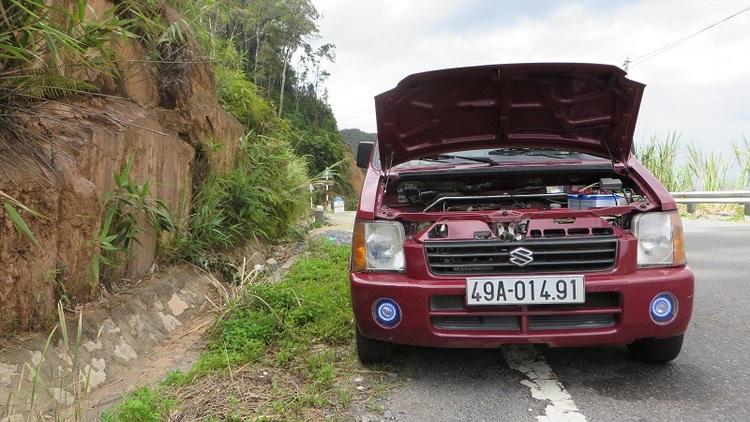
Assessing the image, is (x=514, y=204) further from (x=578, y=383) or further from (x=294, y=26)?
(x=294, y=26)

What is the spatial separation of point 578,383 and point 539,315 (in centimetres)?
42

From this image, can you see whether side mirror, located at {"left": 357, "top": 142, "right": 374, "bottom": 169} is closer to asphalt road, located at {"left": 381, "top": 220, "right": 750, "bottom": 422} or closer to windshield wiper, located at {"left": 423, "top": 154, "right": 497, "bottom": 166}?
windshield wiper, located at {"left": 423, "top": 154, "right": 497, "bottom": 166}

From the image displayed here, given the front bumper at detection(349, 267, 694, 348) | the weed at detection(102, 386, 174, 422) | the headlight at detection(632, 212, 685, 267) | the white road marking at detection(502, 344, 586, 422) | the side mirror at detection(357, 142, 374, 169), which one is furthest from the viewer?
the side mirror at detection(357, 142, 374, 169)

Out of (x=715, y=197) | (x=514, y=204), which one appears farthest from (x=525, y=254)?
(x=715, y=197)

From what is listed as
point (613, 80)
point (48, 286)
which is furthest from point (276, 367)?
point (613, 80)

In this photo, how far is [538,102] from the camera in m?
3.16

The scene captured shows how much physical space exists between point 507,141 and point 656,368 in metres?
1.62

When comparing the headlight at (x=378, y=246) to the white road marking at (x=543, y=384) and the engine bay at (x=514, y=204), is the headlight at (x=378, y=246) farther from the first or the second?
the white road marking at (x=543, y=384)

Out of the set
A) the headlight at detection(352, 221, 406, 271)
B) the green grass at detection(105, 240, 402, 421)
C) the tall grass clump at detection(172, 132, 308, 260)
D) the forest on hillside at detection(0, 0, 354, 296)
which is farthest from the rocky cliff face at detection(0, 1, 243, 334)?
the headlight at detection(352, 221, 406, 271)

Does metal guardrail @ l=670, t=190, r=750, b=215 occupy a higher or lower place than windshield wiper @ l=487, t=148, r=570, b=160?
lower

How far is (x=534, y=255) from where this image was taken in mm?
2363

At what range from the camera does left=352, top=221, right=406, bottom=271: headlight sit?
2486mm

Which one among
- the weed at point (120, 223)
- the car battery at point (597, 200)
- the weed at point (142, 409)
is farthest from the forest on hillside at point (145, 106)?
the car battery at point (597, 200)

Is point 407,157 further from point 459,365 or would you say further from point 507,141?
point 459,365
